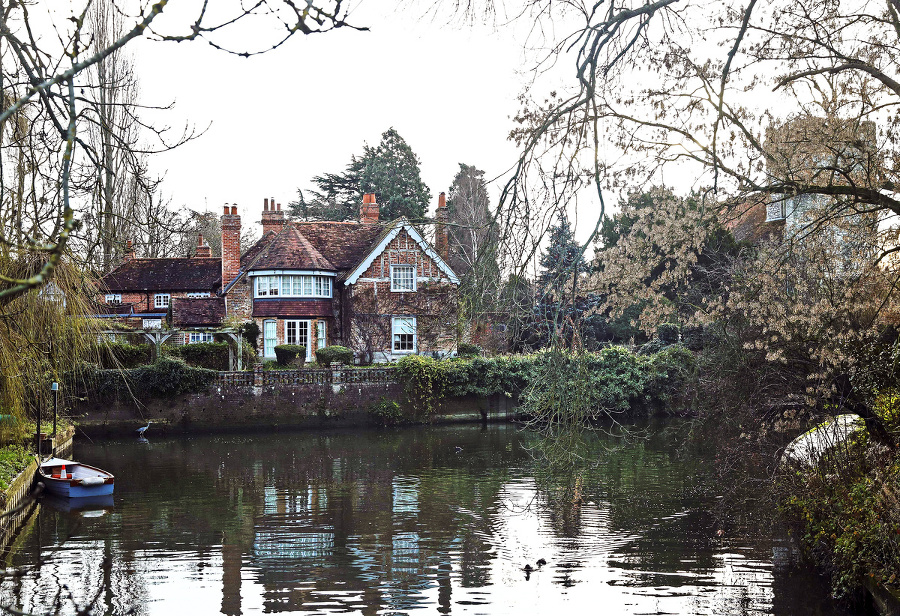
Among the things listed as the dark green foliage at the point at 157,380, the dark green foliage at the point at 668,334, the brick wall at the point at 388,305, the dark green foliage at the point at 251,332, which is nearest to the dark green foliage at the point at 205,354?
the dark green foliage at the point at 157,380

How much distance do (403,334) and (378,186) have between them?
62.4 ft

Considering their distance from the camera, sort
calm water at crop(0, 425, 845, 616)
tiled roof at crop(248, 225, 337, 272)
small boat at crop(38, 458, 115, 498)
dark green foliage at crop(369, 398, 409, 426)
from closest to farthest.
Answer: calm water at crop(0, 425, 845, 616) < small boat at crop(38, 458, 115, 498) < dark green foliage at crop(369, 398, 409, 426) < tiled roof at crop(248, 225, 337, 272)

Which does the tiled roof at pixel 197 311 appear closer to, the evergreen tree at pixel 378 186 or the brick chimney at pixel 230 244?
the brick chimney at pixel 230 244

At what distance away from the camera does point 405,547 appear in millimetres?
13266

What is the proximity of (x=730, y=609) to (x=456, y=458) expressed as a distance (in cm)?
1377

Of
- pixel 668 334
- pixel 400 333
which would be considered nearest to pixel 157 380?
pixel 400 333

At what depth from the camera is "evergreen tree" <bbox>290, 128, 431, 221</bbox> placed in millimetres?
53156

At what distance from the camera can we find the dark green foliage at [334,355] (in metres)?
33.5

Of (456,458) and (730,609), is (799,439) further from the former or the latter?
(456,458)

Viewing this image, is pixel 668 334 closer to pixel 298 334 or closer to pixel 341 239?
pixel 341 239

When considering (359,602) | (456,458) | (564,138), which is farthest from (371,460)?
(564,138)

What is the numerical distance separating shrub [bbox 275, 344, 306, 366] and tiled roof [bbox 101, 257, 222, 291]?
7.89m

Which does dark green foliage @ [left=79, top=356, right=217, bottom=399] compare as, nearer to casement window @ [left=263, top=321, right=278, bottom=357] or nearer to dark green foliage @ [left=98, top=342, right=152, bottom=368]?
dark green foliage @ [left=98, top=342, right=152, bottom=368]

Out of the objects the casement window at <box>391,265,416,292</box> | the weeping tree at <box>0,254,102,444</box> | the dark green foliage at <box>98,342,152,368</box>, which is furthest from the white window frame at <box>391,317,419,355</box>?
the weeping tree at <box>0,254,102,444</box>
